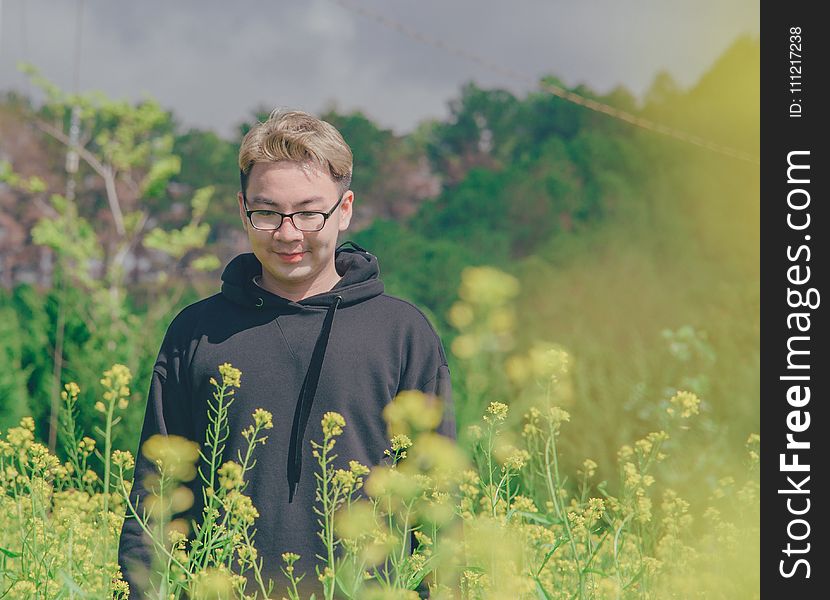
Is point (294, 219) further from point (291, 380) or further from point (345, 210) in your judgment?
point (291, 380)

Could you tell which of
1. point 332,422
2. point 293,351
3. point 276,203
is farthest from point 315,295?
point 332,422

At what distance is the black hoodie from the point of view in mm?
1980

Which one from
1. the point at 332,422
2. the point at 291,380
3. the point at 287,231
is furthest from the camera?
the point at 291,380

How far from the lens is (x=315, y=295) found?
2.13 m

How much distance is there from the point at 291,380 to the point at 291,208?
35 centimetres

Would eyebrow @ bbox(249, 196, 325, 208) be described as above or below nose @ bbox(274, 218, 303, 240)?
above

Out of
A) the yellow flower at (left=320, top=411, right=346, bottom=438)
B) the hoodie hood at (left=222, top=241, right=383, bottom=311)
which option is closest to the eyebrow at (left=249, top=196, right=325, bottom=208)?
the hoodie hood at (left=222, top=241, right=383, bottom=311)

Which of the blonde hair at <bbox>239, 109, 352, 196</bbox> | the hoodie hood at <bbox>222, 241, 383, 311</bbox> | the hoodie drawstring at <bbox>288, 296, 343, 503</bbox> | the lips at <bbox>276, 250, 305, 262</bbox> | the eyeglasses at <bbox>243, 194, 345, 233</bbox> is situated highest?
the blonde hair at <bbox>239, 109, 352, 196</bbox>

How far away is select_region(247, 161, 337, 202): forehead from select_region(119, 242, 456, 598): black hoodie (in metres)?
0.24

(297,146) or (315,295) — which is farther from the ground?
(297,146)

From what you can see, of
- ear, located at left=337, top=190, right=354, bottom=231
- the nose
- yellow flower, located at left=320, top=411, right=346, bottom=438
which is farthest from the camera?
ear, located at left=337, top=190, right=354, bottom=231

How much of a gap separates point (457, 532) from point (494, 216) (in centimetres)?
857

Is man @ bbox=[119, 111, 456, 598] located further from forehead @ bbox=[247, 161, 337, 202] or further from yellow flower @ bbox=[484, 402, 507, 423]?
yellow flower @ bbox=[484, 402, 507, 423]
